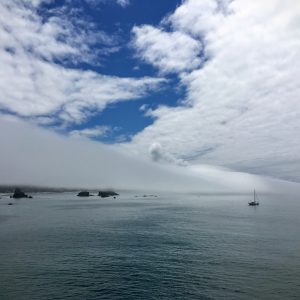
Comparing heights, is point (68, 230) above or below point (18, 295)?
above

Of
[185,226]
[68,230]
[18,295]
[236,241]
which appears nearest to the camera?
[18,295]

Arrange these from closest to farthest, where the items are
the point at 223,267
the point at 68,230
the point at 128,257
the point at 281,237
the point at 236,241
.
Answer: the point at 223,267
the point at 128,257
the point at 236,241
the point at 281,237
the point at 68,230

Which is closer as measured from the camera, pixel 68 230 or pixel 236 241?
pixel 236 241

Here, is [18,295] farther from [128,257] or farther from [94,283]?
[128,257]

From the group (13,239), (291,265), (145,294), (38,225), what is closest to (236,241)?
(291,265)

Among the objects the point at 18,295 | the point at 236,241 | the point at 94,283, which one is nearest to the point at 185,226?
the point at 236,241

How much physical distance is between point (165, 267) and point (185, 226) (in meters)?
75.5

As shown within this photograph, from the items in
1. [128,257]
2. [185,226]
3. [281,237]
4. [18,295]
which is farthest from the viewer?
[185,226]

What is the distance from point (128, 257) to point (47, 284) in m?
27.7

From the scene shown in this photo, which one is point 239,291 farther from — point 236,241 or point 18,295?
point 236,241

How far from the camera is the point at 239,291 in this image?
66062 mm

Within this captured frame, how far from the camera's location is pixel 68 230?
144250mm

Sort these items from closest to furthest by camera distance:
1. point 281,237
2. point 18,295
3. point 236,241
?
1. point 18,295
2. point 236,241
3. point 281,237

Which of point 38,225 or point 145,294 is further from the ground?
point 38,225
